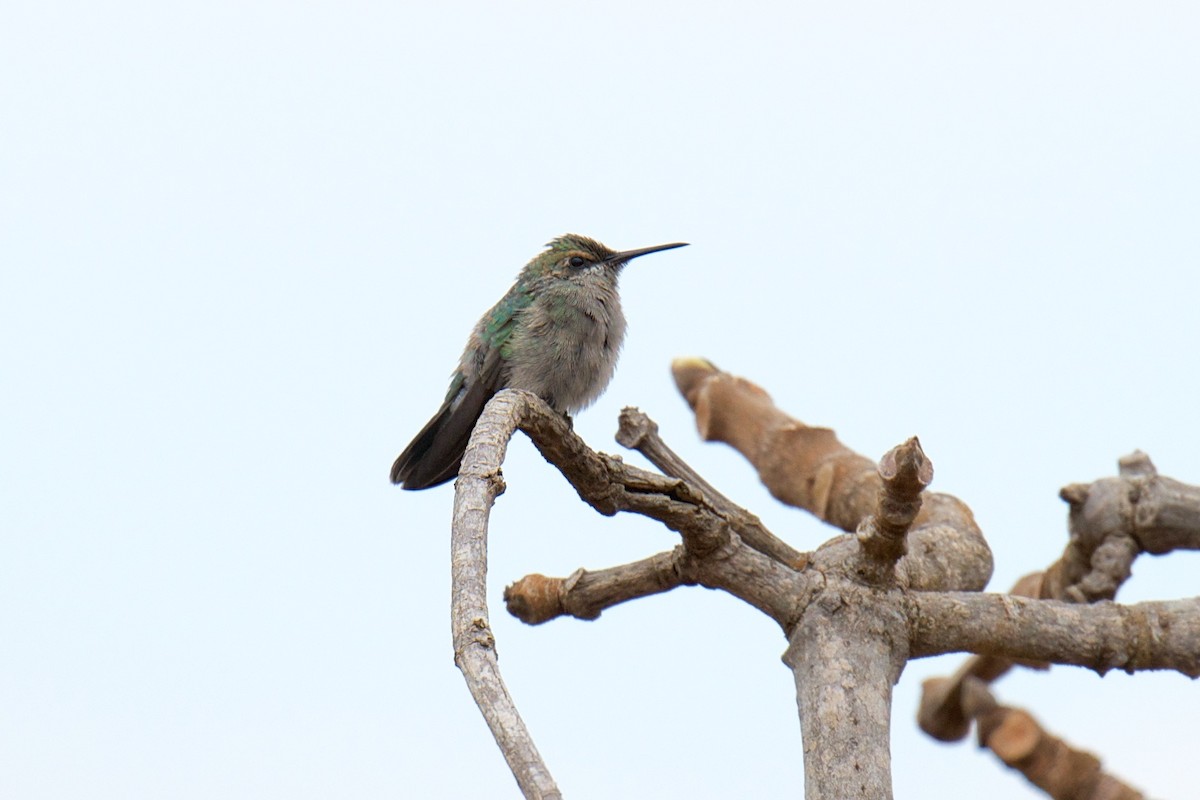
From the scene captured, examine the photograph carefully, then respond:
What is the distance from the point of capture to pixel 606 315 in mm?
5895

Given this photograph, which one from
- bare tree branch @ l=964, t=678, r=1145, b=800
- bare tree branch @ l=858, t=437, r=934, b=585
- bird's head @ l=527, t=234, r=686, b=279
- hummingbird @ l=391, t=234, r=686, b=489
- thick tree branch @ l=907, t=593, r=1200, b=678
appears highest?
bird's head @ l=527, t=234, r=686, b=279

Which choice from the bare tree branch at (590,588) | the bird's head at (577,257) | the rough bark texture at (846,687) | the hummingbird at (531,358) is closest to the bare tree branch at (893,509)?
the rough bark texture at (846,687)

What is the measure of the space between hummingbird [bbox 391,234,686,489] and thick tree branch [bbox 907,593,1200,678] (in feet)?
6.59

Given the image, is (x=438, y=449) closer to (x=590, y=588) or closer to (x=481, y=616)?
(x=590, y=588)

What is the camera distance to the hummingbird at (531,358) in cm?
540

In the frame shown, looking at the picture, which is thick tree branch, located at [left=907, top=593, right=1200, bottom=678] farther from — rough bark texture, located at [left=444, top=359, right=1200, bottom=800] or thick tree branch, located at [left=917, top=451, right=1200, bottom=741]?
thick tree branch, located at [left=917, top=451, right=1200, bottom=741]

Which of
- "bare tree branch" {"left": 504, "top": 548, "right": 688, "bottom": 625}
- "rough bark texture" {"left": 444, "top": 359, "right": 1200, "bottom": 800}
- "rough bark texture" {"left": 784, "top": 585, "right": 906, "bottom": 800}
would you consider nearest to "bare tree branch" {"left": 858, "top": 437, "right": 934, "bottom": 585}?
"rough bark texture" {"left": 444, "top": 359, "right": 1200, "bottom": 800}

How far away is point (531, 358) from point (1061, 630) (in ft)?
7.77

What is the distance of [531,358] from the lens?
18.3 ft

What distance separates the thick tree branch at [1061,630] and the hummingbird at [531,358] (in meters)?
2.01

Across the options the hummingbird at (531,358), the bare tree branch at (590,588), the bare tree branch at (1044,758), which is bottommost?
the bare tree branch at (1044,758)

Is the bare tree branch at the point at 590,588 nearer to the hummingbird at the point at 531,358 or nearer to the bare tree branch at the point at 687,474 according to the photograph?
the bare tree branch at the point at 687,474

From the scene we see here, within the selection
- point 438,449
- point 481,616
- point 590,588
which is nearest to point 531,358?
point 438,449

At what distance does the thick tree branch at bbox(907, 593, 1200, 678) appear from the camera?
13.7 feet
